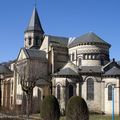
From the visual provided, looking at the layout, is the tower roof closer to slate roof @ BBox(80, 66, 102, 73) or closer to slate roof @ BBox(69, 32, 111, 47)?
slate roof @ BBox(69, 32, 111, 47)

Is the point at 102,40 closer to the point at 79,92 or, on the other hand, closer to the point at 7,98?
the point at 79,92

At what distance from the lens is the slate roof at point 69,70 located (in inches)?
1957

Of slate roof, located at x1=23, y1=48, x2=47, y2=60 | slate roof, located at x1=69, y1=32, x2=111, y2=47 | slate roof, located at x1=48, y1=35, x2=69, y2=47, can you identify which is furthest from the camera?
slate roof, located at x1=48, y1=35, x2=69, y2=47

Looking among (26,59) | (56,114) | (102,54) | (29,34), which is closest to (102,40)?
(102,54)

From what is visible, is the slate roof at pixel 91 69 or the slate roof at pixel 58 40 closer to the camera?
the slate roof at pixel 91 69

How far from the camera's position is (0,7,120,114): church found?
160 feet

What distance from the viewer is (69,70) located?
5031 centimetres

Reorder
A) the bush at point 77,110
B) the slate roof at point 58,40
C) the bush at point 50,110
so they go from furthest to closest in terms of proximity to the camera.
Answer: the slate roof at point 58,40, the bush at point 50,110, the bush at point 77,110

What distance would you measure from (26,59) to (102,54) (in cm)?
1277

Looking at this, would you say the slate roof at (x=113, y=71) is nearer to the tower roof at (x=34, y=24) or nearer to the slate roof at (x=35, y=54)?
the slate roof at (x=35, y=54)

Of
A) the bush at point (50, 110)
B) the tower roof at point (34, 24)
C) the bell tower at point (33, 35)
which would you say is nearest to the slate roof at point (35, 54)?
the bell tower at point (33, 35)

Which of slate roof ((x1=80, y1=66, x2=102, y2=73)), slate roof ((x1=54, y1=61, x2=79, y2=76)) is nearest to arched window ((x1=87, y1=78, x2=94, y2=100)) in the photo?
slate roof ((x1=80, y1=66, x2=102, y2=73))

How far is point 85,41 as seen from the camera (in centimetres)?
5300

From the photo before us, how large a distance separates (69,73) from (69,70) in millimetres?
844
